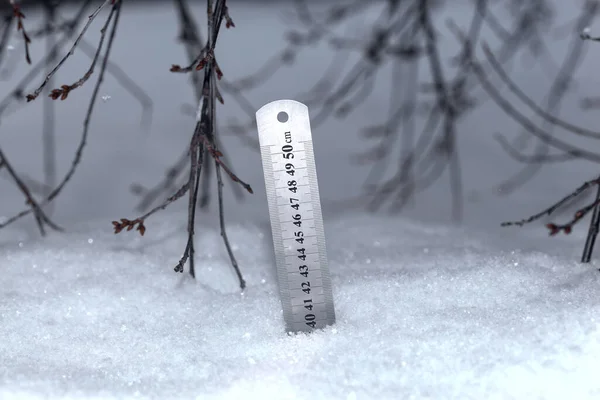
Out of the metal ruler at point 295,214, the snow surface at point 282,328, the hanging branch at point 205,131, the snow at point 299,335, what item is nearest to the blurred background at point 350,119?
the snow at point 299,335

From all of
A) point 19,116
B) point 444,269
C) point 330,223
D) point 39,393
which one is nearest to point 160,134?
point 19,116

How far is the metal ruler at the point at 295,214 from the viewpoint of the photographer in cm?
109

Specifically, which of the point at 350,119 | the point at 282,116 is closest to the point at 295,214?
the point at 282,116

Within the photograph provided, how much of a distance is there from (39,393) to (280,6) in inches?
194

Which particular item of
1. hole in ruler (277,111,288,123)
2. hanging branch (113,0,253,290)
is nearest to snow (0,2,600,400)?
hanging branch (113,0,253,290)

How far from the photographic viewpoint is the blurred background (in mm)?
2297

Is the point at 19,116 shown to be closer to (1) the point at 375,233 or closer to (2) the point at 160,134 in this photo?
(2) the point at 160,134

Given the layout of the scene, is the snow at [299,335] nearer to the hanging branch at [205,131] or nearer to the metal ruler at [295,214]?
the metal ruler at [295,214]

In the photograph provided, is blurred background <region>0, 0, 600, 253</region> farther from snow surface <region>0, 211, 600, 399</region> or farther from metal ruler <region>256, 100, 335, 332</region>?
metal ruler <region>256, 100, 335, 332</region>

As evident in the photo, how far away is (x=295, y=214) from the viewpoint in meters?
1.12

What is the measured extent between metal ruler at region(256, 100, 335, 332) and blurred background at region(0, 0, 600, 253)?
28.9 inches

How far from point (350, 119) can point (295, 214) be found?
9.16ft

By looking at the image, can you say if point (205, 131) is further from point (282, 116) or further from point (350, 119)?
point (350, 119)

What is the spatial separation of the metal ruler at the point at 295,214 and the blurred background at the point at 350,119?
733 mm
